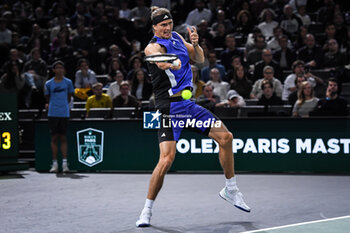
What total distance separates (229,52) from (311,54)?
2.06 meters

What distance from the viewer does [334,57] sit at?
13.8 metres

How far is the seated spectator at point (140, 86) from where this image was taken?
14227mm

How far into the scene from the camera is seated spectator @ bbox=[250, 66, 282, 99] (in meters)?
13.1

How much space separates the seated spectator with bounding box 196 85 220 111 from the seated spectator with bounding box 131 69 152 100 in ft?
6.05

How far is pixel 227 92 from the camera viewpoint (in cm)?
1359

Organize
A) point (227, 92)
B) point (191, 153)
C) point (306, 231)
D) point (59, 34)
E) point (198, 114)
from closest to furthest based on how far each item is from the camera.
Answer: point (306, 231), point (198, 114), point (191, 153), point (227, 92), point (59, 34)

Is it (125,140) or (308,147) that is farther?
(125,140)

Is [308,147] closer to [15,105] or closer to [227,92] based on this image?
[227,92]

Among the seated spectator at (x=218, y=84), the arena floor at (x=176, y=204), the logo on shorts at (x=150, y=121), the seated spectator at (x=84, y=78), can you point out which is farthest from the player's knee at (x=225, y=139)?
the seated spectator at (x=84, y=78)

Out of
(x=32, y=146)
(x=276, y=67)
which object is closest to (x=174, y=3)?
(x=276, y=67)

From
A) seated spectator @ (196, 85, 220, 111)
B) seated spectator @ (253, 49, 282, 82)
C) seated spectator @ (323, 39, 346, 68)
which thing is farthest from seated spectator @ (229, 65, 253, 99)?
seated spectator @ (323, 39, 346, 68)

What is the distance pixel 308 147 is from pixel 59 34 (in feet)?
29.4

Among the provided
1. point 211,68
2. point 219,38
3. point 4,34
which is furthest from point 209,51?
point 4,34

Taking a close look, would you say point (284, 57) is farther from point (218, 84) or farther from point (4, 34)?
point (4, 34)
